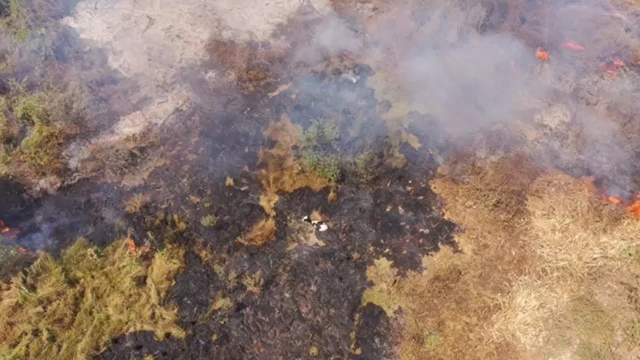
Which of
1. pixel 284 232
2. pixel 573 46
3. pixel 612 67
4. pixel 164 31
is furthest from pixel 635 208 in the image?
pixel 164 31

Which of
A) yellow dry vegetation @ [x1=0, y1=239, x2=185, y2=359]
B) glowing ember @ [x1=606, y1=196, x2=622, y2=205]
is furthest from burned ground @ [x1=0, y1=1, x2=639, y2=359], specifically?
glowing ember @ [x1=606, y1=196, x2=622, y2=205]

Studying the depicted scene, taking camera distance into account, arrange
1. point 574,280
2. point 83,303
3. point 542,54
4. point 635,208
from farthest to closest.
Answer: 1. point 542,54
2. point 635,208
3. point 574,280
4. point 83,303

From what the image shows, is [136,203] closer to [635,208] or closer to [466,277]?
[466,277]

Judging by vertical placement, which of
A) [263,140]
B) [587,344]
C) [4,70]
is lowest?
[587,344]

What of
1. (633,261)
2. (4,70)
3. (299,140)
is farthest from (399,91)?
(4,70)

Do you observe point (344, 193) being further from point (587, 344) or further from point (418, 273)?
point (587, 344)

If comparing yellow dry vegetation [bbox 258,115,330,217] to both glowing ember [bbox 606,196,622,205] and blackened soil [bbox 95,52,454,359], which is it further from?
glowing ember [bbox 606,196,622,205]
